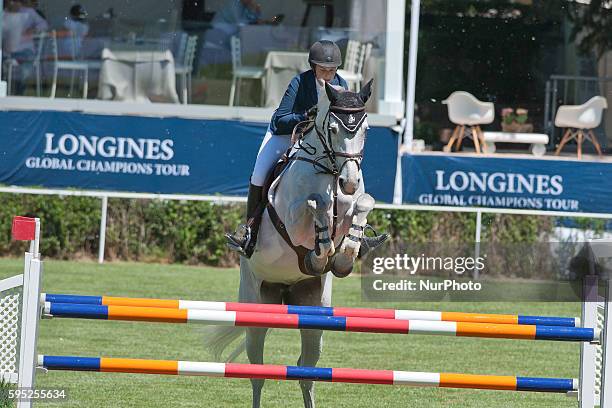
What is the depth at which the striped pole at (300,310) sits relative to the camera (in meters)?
5.04

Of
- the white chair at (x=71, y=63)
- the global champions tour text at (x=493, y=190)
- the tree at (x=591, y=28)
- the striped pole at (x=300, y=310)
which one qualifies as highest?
the tree at (x=591, y=28)

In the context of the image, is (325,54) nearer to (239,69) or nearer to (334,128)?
(334,128)

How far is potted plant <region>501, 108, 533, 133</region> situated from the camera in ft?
50.8

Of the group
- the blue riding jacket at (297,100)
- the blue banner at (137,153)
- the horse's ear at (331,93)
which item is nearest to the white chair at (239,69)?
the blue banner at (137,153)

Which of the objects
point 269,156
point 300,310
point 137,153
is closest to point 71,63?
point 137,153

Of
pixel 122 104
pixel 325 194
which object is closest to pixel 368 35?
pixel 122 104

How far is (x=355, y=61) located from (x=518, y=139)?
2.43 m

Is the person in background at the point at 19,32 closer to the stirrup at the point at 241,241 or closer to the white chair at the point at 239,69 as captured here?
the white chair at the point at 239,69

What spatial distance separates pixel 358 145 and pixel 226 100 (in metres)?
9.81

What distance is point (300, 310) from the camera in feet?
16.9

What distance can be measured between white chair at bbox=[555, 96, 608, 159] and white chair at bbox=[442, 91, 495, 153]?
3.24 feet

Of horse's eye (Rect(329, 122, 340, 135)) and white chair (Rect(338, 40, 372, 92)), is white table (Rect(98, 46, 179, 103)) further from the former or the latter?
horse's eye (Rect(329, 122, 340, 135))

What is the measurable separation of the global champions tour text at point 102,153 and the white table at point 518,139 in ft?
13.7

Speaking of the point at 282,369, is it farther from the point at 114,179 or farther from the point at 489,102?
the point at 489,102
